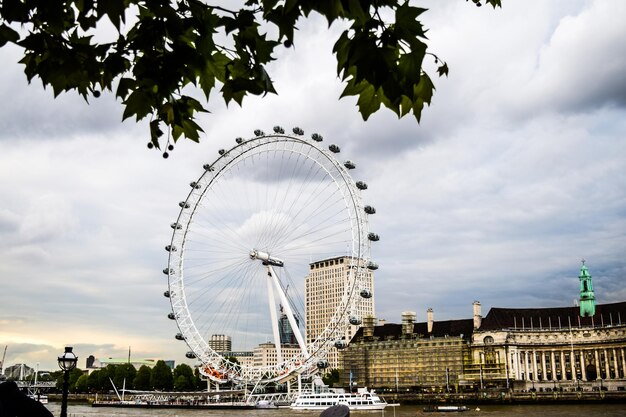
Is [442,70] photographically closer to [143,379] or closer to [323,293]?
[143,379]

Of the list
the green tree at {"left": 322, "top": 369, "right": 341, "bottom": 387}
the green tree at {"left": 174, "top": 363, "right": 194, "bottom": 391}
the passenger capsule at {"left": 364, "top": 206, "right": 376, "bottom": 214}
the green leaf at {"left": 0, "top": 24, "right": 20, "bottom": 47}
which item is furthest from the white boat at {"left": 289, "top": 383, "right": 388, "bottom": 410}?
the green leaf at {"left": 0, "top": 24, "right": 20, "bottom": 47}

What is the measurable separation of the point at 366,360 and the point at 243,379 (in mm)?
58247

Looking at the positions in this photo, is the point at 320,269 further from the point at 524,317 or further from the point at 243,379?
the point at 243,379

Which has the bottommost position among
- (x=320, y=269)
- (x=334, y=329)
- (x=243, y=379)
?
(x=243, y=379)

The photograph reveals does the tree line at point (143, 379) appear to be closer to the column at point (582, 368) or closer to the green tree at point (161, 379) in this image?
the green tree at point (161, 379)

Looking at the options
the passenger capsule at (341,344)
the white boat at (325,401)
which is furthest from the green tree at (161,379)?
the passenger capsule at (341,344)

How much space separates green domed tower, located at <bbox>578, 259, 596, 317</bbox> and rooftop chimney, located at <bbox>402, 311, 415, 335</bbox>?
Answer: 33363 mm

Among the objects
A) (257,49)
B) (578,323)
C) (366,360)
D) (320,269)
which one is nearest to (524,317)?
(578,323)

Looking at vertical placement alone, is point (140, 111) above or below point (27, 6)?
below

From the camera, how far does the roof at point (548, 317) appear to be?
126250 millimetres

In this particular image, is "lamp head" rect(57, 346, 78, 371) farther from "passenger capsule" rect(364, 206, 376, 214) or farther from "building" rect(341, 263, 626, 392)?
"building" rect(341, 263, 626, 392)

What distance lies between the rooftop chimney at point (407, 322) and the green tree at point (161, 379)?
2046 inches

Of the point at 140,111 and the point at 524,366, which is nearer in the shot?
the point at 140,111

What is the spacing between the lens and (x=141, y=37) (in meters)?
4.75
